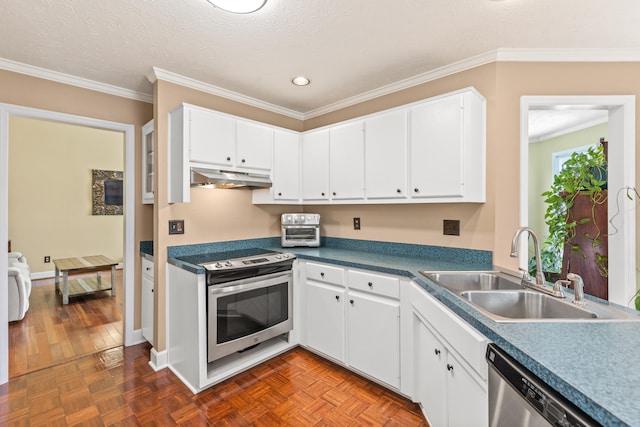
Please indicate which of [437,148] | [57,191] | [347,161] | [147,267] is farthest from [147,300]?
[57,191]

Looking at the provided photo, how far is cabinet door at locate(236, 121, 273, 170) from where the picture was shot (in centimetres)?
269

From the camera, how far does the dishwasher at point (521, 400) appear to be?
78 cm

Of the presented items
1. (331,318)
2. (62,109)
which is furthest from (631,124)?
(62,109)

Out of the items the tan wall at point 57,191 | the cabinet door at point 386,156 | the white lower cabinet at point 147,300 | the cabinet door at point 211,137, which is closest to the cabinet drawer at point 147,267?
the white lower cabinet at point 147,300

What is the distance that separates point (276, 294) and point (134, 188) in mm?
1697

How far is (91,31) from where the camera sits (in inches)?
75.4

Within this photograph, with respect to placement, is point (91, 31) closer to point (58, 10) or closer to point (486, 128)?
point (58, 10)

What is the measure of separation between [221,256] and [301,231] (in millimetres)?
865

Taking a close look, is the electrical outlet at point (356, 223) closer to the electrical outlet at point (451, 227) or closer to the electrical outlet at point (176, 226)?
the electrical outlet at point (451, 227)

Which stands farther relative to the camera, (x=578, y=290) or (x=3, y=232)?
(x=3, y=232)

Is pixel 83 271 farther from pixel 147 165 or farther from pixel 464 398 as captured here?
pixel 464 398

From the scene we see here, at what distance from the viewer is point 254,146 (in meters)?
2.79

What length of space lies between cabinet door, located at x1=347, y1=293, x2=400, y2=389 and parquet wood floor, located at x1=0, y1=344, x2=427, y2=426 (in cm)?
14

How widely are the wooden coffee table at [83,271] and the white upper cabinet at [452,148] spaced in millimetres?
4415
